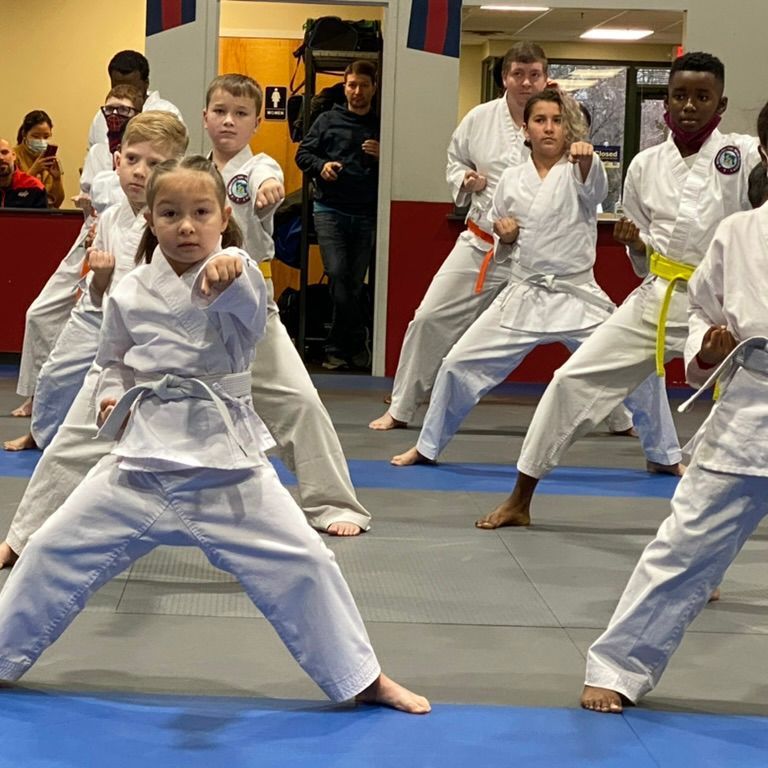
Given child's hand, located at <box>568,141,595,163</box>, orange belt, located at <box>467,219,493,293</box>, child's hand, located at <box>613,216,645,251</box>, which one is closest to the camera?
child's hand, located at <box>613,216,645,251</box>

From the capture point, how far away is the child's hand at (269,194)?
404 cm

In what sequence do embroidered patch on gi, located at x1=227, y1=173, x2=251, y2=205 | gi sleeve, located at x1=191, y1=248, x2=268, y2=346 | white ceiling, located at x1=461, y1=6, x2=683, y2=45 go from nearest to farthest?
gi sleeve, located at x1=191, y1=248, x2=268, y2=346 → embroidered patch on gi, located at x1=227, y1=173, x2=251, y2=205 → white ceiling, located at x1=461, y1=6, x2=683, y2=45

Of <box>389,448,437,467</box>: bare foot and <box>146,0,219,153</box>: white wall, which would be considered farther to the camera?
<box>146,0,219,153</box>: white wall

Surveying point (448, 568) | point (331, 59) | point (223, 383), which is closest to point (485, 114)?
point (331, 59)

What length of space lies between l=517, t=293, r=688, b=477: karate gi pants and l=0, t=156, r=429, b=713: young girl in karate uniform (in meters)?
1.93

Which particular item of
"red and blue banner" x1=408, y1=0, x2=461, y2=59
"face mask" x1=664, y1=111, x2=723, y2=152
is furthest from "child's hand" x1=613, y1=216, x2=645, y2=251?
"red and blue banner" x1=408, y1=0, x2=461, y2=59

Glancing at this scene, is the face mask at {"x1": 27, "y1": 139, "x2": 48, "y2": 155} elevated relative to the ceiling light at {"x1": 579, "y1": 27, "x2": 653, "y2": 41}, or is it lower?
Result: lower

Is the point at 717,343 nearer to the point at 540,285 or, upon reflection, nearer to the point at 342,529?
the point at 342,529

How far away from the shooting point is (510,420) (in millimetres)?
7281

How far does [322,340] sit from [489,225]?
2.81 meters

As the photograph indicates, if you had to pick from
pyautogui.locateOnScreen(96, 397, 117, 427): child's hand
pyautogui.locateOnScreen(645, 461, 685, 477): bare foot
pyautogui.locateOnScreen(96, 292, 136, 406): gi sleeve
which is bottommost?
pyautogui.locateOnScreen(645, 461, 685, 477): bare foot

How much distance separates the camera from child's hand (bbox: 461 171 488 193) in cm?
634

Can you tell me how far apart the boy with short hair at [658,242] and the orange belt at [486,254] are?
1509 mm

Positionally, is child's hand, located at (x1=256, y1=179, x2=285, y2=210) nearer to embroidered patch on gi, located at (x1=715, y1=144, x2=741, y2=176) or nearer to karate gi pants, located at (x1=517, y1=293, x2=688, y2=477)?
karate gi pants, located at (x1=517, y1=293, x2=688, y2=477)
